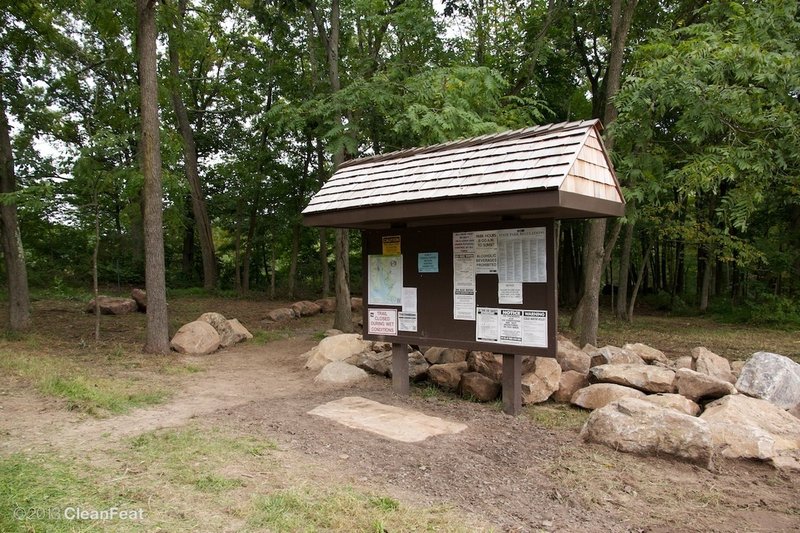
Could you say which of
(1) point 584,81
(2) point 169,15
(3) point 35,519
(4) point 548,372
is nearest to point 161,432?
(3) point 35,519

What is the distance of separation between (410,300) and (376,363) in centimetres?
190

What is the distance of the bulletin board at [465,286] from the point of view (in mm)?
6051

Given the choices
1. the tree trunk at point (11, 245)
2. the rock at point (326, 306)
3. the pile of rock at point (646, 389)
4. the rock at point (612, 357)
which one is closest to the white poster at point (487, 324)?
the pile of rock at point (646, 389)

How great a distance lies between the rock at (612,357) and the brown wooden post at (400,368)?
295cm

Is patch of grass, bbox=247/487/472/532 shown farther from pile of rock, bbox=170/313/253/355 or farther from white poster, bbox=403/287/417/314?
pile of rock, bbox=170/313/253/355

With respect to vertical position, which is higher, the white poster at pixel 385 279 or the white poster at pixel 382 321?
the white poster at pixel 385 279

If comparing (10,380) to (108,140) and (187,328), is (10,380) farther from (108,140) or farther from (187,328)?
(108,140)

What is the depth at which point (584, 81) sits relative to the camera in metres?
20.1

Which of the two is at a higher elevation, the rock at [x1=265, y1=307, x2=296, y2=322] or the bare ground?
the rock at [x1=265, y1=307, x2=296, y2=322]

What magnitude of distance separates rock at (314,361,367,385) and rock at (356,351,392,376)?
0.30 m

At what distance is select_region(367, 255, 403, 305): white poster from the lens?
23.8ft

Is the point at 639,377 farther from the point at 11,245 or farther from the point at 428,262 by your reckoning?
the point at 11,245

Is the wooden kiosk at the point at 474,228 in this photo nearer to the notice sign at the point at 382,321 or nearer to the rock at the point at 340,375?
the notice sign at the point at 382,321

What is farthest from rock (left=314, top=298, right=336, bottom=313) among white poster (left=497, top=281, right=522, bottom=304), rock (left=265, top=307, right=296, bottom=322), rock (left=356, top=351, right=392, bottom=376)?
white poster (left=497, top=281, right=522, bottom=304)
